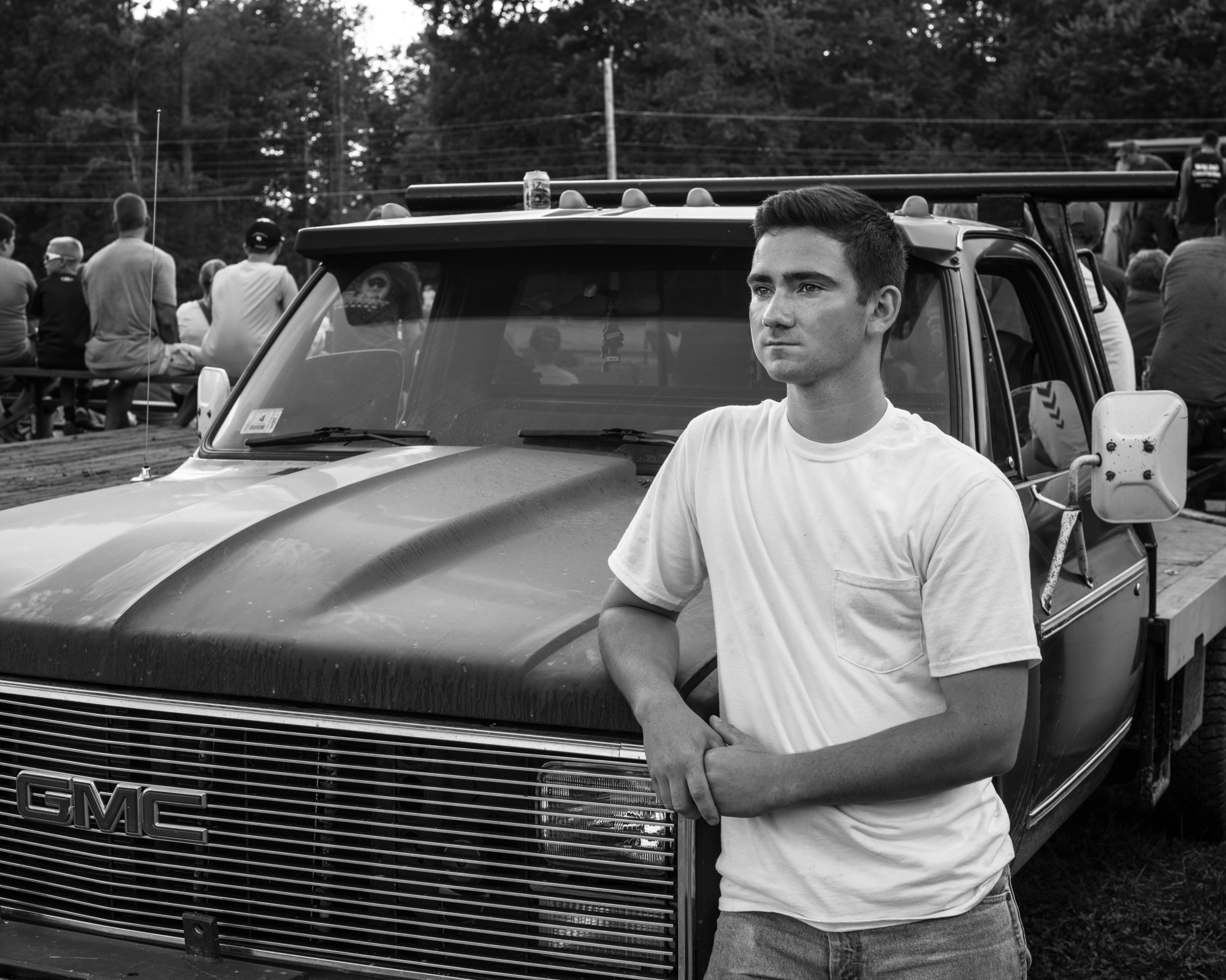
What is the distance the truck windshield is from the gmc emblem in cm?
127

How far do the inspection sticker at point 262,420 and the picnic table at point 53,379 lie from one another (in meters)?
6.70

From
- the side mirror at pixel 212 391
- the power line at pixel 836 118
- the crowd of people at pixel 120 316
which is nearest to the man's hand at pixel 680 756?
the side mirror at pixel 212 391

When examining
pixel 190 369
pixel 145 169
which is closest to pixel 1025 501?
Answer: pixel 190 369

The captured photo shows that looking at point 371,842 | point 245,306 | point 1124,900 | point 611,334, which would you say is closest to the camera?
point 371,842

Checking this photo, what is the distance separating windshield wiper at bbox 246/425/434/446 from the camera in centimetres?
374

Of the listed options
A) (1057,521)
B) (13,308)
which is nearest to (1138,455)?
(1057,521)

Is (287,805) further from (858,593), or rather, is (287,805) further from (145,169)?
(145,169)

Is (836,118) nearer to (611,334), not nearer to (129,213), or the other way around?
(129,213)

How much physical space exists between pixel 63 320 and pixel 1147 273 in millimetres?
7596

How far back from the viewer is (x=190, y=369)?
1126 centimetres

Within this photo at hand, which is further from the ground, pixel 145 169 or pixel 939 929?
pixel 145 169

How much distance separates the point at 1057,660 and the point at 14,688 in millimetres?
2046

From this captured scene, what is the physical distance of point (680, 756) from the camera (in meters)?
2.17

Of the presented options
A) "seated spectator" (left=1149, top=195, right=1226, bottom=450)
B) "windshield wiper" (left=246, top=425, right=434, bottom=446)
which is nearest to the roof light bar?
"windshield wiper" (left=246, top=425, right=434, bottom=446)
